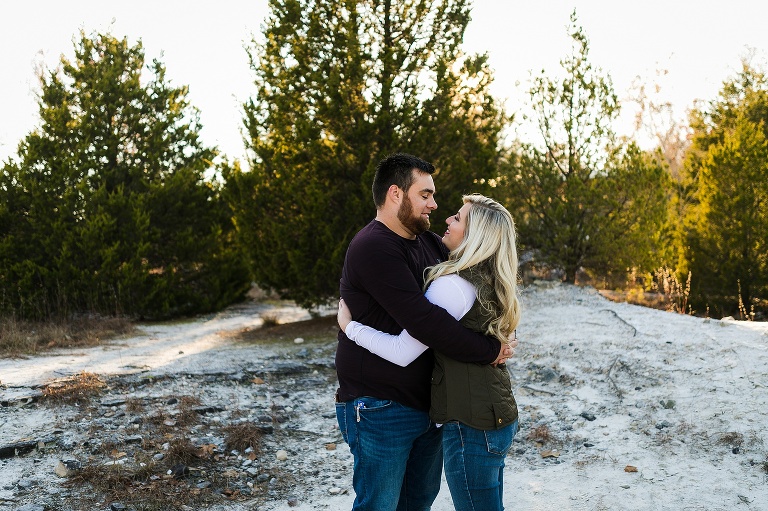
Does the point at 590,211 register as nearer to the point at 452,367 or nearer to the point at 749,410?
the point at 749,410

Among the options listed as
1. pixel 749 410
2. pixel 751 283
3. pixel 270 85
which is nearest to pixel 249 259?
pixel 270 85

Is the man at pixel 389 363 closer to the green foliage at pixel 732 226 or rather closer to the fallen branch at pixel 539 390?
the fallen branch at pixel 539 390

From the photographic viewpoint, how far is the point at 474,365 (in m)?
2.65

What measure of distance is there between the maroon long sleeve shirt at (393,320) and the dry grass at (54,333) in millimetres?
7247

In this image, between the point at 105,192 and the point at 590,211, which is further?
the point at 105,192

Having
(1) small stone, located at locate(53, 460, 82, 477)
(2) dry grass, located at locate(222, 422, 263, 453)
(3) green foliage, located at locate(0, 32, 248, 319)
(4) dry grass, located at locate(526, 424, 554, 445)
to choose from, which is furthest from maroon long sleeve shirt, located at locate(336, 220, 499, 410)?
(3) green foliage, located at locate(0, 32, 248, 319)

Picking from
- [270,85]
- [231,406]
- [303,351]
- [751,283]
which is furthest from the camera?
[751,283]

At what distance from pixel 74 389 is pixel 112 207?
24.0ft

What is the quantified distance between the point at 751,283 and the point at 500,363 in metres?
11.7

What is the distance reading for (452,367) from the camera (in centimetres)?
265

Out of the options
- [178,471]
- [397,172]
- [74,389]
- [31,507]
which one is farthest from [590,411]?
[74,389]

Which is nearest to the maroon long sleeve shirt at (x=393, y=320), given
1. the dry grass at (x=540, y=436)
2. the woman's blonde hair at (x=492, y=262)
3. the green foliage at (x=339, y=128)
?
the woman's blonde hair at (x=492, y=262)

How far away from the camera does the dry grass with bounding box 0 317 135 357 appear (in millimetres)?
8875

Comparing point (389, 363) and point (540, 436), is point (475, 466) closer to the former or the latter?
point (389, 363)
